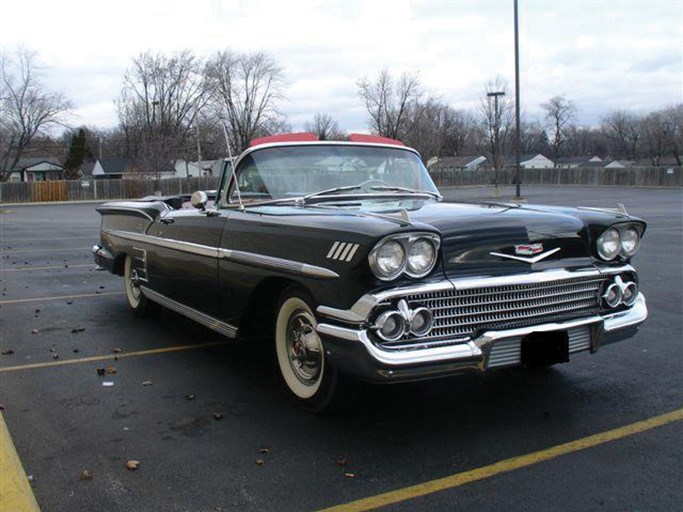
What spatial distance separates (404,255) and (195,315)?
242cm

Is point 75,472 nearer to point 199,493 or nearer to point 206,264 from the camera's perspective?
point 199,493

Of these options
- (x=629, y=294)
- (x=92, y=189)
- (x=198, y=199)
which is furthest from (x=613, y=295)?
(x=92, y=189)

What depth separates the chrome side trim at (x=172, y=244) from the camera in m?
4.93

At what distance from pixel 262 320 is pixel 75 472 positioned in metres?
1.68

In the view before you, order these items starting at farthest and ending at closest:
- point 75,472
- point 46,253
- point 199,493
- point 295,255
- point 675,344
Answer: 1. point 46,253
2. point 675,344
3. point 295,255
4. point 75,472
5. point 199,493

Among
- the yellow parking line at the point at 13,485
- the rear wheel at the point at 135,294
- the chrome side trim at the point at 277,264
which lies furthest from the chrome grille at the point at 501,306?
the rear wheel at the point at 135,294

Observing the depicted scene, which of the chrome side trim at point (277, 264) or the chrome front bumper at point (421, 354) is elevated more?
the chrome side trim at point (277, 264)

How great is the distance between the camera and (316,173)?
16.7 ft

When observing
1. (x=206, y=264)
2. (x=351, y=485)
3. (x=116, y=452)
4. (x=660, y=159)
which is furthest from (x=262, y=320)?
(x=660, y=159)

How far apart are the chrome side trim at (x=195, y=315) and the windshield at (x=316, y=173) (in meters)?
0.94

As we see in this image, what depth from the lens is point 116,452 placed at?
3.63 meters

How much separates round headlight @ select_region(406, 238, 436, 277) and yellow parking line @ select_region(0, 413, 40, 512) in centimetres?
210

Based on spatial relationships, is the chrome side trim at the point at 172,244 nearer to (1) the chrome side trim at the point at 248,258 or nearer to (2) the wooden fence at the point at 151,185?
(1) the chrome side trim at the point at 248,258

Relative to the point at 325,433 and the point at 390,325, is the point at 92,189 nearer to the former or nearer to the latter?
the point at 325,433
